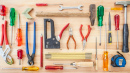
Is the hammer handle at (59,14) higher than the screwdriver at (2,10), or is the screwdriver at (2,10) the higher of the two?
the screwdriver at (2,10)

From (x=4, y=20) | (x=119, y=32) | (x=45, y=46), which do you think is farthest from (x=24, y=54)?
(x=119, y=32)

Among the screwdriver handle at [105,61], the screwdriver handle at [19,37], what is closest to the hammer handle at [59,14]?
the screwdriver handle at [19,37]

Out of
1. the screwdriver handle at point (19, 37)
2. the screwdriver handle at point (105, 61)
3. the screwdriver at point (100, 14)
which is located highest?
the screwdriver at point (100, 14)

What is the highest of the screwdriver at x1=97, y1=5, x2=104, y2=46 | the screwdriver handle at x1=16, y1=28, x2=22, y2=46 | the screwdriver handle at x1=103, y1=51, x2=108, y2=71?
the screwdriver at x1=97, y1=5, x2=104, y2=46

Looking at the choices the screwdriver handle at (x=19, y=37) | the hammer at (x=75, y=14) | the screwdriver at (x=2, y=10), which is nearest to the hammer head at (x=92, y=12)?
the hammer at (x=75, y=14)

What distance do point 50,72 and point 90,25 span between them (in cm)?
59

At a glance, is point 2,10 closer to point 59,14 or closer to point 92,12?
point 59,14

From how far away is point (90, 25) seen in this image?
1220mm

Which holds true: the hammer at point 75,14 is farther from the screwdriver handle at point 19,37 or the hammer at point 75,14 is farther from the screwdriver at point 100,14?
the screwdriver handle at point 19,37

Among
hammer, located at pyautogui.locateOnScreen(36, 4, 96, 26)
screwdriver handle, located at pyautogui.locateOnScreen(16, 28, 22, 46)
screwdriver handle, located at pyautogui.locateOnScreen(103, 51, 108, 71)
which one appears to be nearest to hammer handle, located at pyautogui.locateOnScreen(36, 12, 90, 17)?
hammer, located at pyautogui.locateOnScreen(36, 4, 96, 26)

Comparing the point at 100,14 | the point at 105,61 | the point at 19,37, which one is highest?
the point at 100,14

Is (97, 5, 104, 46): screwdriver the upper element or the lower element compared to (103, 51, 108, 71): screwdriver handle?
upper

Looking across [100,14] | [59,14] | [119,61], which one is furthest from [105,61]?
[59,14]

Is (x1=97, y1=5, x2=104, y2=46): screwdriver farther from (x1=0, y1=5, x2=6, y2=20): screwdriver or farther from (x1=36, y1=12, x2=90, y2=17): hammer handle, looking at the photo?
(x1=0, y1=5, x2=6, y2=20): screwdriver
